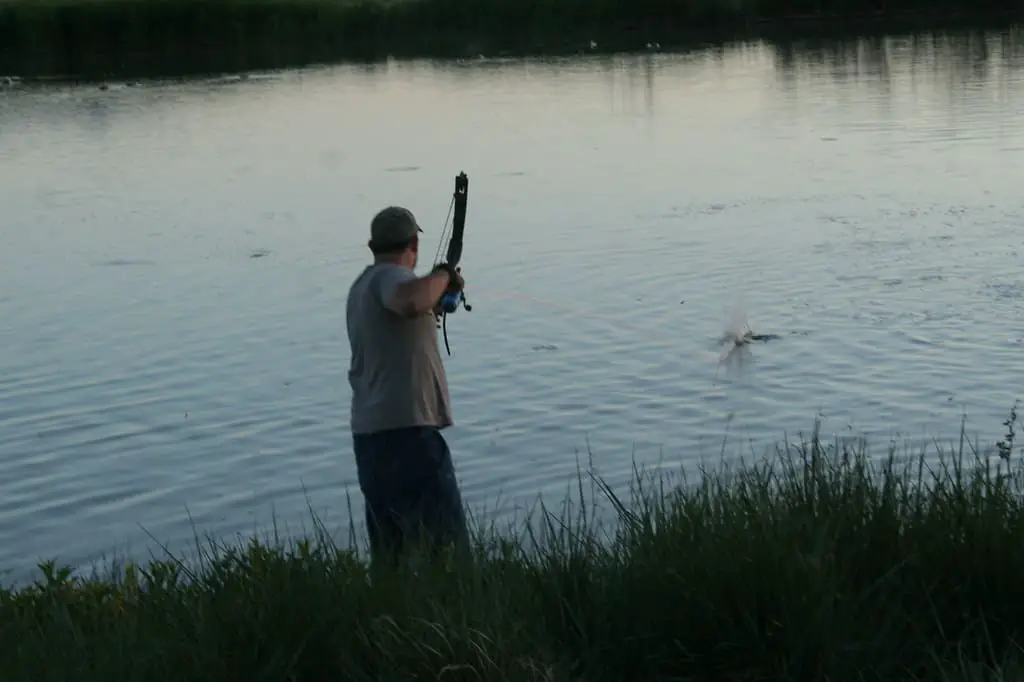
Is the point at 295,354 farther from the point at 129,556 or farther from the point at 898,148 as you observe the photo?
the point at 898,148

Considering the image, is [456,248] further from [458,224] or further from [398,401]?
[398,401]

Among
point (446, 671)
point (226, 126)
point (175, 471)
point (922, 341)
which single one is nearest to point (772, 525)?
point (446, 671)

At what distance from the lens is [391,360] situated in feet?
23.4

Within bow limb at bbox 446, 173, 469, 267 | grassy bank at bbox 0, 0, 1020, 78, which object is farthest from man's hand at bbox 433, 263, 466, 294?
grassy bank at bbox 0, 0, 1020, 78

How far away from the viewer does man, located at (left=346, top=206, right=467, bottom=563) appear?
712 cm

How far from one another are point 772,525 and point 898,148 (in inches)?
836

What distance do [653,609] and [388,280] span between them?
2.27 metres

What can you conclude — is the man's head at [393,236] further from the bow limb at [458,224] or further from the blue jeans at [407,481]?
the blue jeans at [407,481]

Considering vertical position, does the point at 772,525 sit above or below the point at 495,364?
above

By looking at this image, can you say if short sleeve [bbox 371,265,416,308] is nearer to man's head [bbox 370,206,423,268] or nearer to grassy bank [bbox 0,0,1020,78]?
man's head [bbox 370,206,423,268]

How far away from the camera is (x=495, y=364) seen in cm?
1398

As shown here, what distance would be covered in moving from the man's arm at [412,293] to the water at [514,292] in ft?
11.0

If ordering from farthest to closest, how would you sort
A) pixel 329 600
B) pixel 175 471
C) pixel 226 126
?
1. pixel 226 126
2. pixel 175 471
3. pixel 329 600

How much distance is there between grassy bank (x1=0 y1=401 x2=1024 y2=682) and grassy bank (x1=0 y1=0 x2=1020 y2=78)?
47685 mm
